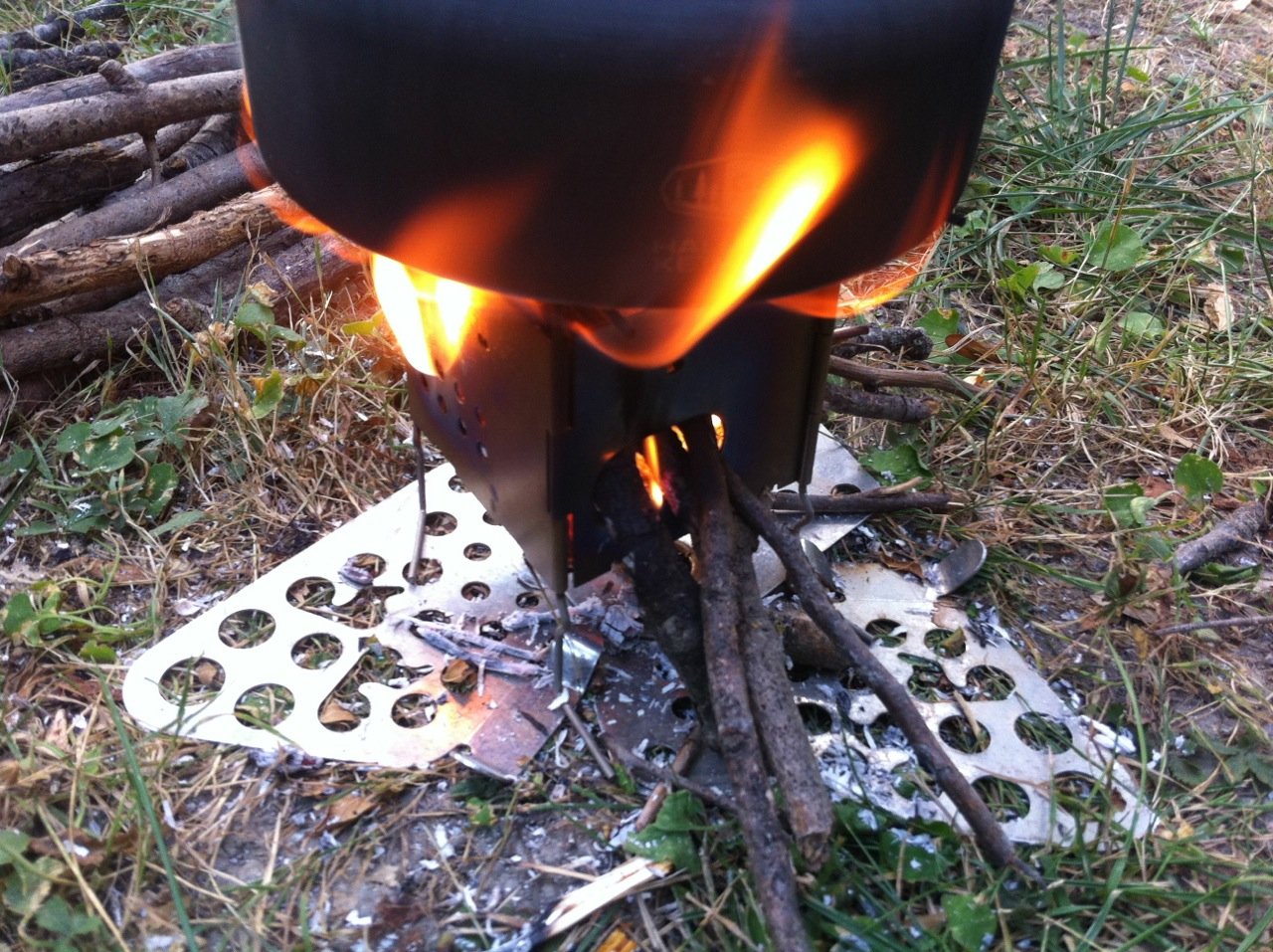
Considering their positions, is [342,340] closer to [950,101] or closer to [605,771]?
[605,771]

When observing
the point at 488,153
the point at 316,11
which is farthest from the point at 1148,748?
the point at 316,11

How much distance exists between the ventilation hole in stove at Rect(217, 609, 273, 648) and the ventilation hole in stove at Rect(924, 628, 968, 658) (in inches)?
31.4

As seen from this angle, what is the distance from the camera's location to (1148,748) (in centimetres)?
120

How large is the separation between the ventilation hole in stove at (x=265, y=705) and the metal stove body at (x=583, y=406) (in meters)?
0.32

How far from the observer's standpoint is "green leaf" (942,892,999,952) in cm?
95

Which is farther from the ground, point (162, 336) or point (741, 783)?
point (741, 783)

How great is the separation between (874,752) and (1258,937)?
374mm

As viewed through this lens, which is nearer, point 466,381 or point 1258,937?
point 1258,937

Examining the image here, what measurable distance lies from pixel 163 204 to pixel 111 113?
0.19 metres

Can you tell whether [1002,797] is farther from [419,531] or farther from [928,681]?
[419,531]

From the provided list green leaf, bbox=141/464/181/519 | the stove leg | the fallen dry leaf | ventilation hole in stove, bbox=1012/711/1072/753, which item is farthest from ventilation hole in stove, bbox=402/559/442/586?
the fallen dry leaf

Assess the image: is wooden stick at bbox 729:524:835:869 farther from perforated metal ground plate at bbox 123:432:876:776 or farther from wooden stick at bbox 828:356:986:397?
wooden stick at bbox 828:356:986:397

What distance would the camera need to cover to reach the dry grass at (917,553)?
3.31ft

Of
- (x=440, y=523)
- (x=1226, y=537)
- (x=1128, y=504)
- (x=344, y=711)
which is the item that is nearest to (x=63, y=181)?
(x=440, y=523)
